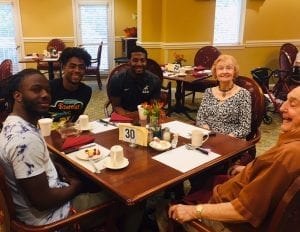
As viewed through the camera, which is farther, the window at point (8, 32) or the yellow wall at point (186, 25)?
the window at point (8, 32)

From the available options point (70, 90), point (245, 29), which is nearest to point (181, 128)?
point (70, 90)

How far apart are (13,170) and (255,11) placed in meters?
5.92

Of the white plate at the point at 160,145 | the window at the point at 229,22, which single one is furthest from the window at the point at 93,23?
the white plate at the point at 160,145

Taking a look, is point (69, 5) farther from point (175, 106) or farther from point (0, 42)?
point (175, 106)

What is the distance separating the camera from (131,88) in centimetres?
291

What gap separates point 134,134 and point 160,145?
0.55 ft

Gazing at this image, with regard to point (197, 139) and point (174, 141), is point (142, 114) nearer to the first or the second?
point (174, 141)

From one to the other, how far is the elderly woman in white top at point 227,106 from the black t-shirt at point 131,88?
0.68 m

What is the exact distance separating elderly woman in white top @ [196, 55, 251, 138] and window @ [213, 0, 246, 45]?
13.2 feet

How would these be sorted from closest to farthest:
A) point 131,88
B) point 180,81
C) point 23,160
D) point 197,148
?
1. point 23,160
2. point 197,148
3. point 131,88
4. point 180,81

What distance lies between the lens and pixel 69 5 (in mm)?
7414

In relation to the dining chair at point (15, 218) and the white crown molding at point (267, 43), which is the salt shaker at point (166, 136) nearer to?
the dining chair at point (15, 218)

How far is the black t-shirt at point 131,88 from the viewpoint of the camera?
290 cm

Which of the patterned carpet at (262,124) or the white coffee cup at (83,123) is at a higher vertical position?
the white coffee cup at (83,123)
